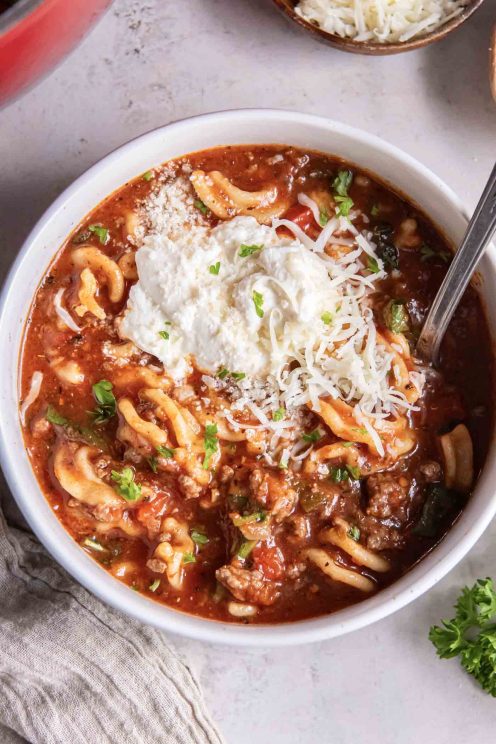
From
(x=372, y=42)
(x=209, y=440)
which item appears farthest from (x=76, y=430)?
(x=372, y=42)

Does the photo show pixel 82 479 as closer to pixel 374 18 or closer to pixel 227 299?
pixel 227 299

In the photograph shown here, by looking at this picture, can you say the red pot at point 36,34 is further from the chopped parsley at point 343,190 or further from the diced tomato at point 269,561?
the diced tomato at point 269,561

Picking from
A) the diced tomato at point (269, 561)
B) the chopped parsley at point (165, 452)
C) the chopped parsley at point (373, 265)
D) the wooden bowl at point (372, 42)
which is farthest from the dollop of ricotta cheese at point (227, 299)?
the wooden bowl at point (372, 42)

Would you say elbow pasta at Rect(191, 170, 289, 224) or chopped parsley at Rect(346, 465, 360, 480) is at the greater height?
elbow pasta at Rect(191, 170, 289, 224)

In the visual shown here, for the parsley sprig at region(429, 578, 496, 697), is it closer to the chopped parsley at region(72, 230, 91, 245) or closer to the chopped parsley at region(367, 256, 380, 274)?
the chopped parsley at region(367, 256, 380, 274)

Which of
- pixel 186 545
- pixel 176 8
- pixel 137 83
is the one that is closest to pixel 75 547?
pixel 186 545

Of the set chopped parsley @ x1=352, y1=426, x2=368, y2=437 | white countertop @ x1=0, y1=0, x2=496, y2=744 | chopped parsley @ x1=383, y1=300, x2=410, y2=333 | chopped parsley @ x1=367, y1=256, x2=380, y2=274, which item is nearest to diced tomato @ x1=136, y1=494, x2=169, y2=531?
white countertop @ x1=0, y1=0, x2=496, y2=744
